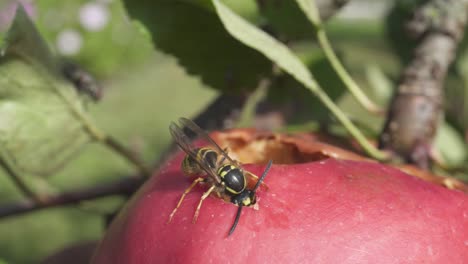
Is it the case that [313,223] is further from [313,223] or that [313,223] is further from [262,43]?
[262,43]

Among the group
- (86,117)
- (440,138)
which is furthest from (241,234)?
(440,138)

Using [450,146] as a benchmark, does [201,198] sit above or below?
above

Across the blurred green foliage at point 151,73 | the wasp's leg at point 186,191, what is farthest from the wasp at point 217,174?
the blurred green foliage at point 151,73

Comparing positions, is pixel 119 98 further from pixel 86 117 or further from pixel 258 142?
→ pixel 258 142

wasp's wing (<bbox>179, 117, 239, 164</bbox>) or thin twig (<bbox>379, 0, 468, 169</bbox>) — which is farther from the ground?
wasp's wing (<bbox>179, 117, 239, 164</bbox>)

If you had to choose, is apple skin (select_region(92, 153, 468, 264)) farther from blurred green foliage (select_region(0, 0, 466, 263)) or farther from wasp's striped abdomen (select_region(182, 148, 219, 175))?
blurred green foliage (select_region(0, 0, 466, 263))

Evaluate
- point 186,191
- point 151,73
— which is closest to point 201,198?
point 186,191

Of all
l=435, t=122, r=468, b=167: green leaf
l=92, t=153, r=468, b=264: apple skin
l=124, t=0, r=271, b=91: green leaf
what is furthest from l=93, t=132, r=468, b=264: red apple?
l=435, t=122, r=468, b=167: green leaf
